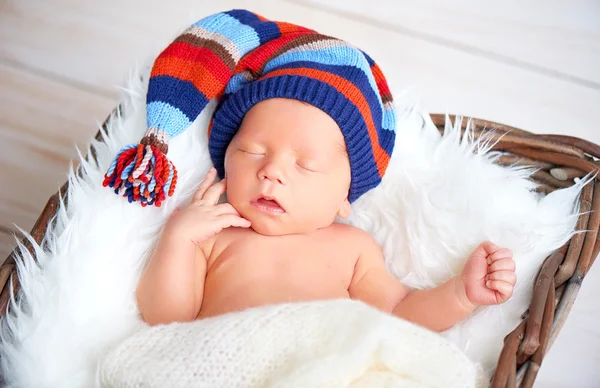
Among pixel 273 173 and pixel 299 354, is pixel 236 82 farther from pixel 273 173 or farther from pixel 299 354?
pixel 299 354

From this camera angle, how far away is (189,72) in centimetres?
123

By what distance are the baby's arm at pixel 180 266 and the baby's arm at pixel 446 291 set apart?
0.27 m

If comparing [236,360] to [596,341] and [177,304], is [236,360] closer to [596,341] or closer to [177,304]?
[177,304]

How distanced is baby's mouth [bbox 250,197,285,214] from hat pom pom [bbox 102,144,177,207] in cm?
16

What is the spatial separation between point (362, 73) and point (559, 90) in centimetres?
104

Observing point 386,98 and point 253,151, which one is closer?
point 253,151

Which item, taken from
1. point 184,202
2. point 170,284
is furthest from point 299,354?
point 184,202

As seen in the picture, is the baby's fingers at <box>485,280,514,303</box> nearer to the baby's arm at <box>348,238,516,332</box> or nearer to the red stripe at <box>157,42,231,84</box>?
the baby's arm at <box>348,238,516,332</box>

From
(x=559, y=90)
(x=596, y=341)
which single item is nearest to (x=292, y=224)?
(x=596, y=341)

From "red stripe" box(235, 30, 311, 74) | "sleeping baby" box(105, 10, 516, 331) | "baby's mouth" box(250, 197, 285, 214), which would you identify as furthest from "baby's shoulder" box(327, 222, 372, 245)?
"red stripe" box(235, 30, 311, 74)

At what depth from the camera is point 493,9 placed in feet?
7.04

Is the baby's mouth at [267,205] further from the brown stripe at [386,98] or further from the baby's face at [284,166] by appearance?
the brown stripe at [386,98]

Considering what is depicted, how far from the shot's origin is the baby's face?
1161 mm

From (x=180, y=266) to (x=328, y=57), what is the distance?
49 cm
